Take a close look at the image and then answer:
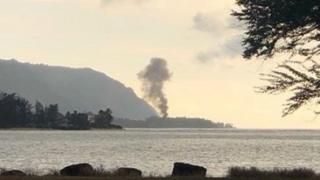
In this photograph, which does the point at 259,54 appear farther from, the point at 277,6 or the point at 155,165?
the point at 155,165

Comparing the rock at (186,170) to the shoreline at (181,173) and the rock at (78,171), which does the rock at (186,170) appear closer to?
the shoreline at (181,173)

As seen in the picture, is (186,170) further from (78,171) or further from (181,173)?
(78,171)

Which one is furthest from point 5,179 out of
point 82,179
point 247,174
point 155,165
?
point 155,165

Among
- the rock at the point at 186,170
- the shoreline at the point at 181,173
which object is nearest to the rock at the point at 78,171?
the shoreline at the point at 181,173

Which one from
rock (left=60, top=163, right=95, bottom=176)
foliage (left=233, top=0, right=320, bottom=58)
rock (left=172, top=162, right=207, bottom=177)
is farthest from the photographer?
rock (left=172, top=162, right=207, bottom=177)

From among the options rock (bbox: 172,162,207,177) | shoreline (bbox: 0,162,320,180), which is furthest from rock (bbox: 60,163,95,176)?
rock (bbox: 172,162,207,177)

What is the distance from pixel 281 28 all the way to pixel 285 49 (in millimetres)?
1024

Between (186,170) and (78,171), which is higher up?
(186,170)

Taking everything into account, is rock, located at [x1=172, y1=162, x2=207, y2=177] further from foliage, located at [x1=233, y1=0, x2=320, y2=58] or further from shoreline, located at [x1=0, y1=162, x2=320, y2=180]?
foliage, located at [x1=233, y1=0, x2=320, y2=58]

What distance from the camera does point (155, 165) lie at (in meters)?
60.0

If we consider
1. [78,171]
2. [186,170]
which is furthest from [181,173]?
[78,171]

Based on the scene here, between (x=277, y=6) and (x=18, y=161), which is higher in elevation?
(x=277, y=6)

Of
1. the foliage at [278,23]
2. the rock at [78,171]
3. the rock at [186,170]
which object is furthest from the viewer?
the rock at [186,170]

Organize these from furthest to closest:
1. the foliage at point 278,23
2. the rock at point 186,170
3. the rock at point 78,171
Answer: the rock at point 186,170
the rock at point 78,171
the foliage at point 278,23
